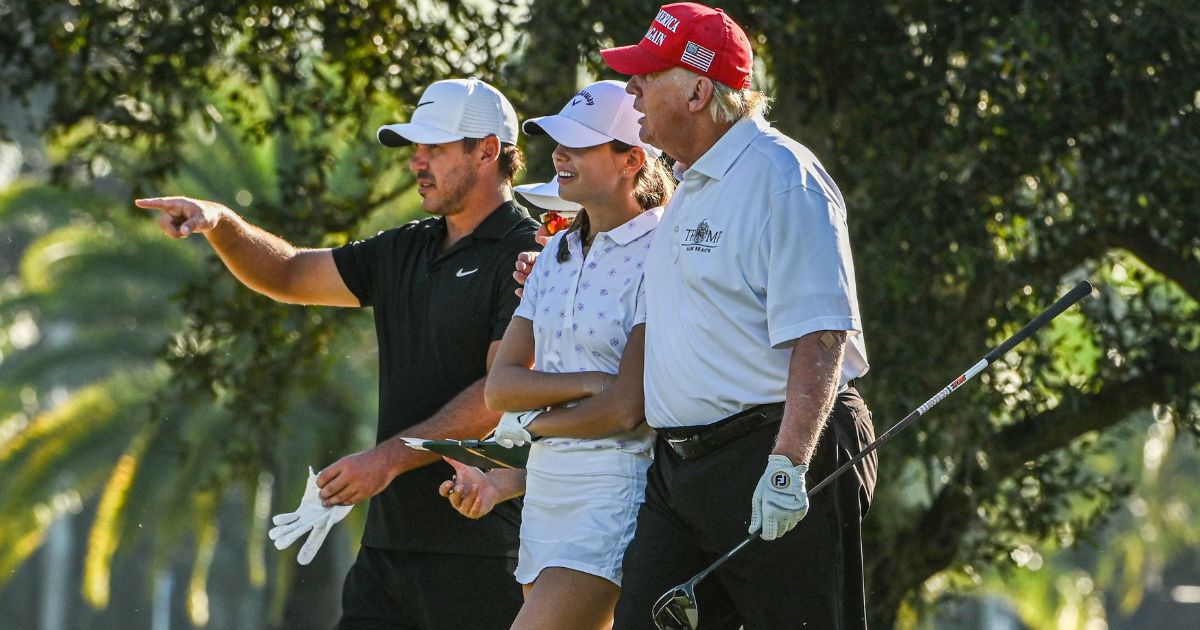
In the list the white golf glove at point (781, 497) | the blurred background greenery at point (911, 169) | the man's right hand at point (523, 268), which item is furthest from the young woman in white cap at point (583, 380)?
the blurred background greenery at point (911, 169)

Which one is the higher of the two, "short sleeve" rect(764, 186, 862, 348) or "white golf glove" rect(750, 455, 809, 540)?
"short sleeve" rect(764, 186, 862, 348)

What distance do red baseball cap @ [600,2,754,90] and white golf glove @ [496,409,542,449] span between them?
3.05 feet

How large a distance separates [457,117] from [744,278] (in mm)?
1521

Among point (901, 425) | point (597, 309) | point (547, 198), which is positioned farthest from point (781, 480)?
point (547, 198)

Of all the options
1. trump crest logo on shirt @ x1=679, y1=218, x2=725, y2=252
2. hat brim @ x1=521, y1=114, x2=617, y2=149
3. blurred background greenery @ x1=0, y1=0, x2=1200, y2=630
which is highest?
trump crest logo on shirt @ x1=679, y1=218, x2=725, y2=252

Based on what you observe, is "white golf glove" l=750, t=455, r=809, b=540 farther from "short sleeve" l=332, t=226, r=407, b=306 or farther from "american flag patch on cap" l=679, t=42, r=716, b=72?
"short sleeve" l=332, t=226, r=407, b=306

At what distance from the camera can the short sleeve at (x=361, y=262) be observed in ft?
18.1

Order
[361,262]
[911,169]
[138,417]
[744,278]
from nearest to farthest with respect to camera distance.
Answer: [744,278] < [361,262] < [911,169] < [138,417]

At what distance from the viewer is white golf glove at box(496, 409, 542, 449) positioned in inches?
179

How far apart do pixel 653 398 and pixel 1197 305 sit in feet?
Result: 16.0

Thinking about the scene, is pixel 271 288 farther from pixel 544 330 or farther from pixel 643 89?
pixel 643 89

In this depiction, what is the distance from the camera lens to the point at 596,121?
462cm

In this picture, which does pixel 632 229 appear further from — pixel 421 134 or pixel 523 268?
pixel 421 134

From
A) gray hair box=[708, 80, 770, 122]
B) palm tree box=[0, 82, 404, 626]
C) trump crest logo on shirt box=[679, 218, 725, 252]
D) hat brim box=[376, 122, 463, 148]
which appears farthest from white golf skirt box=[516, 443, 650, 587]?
palm tree box=[0, 82, 404, 626]
